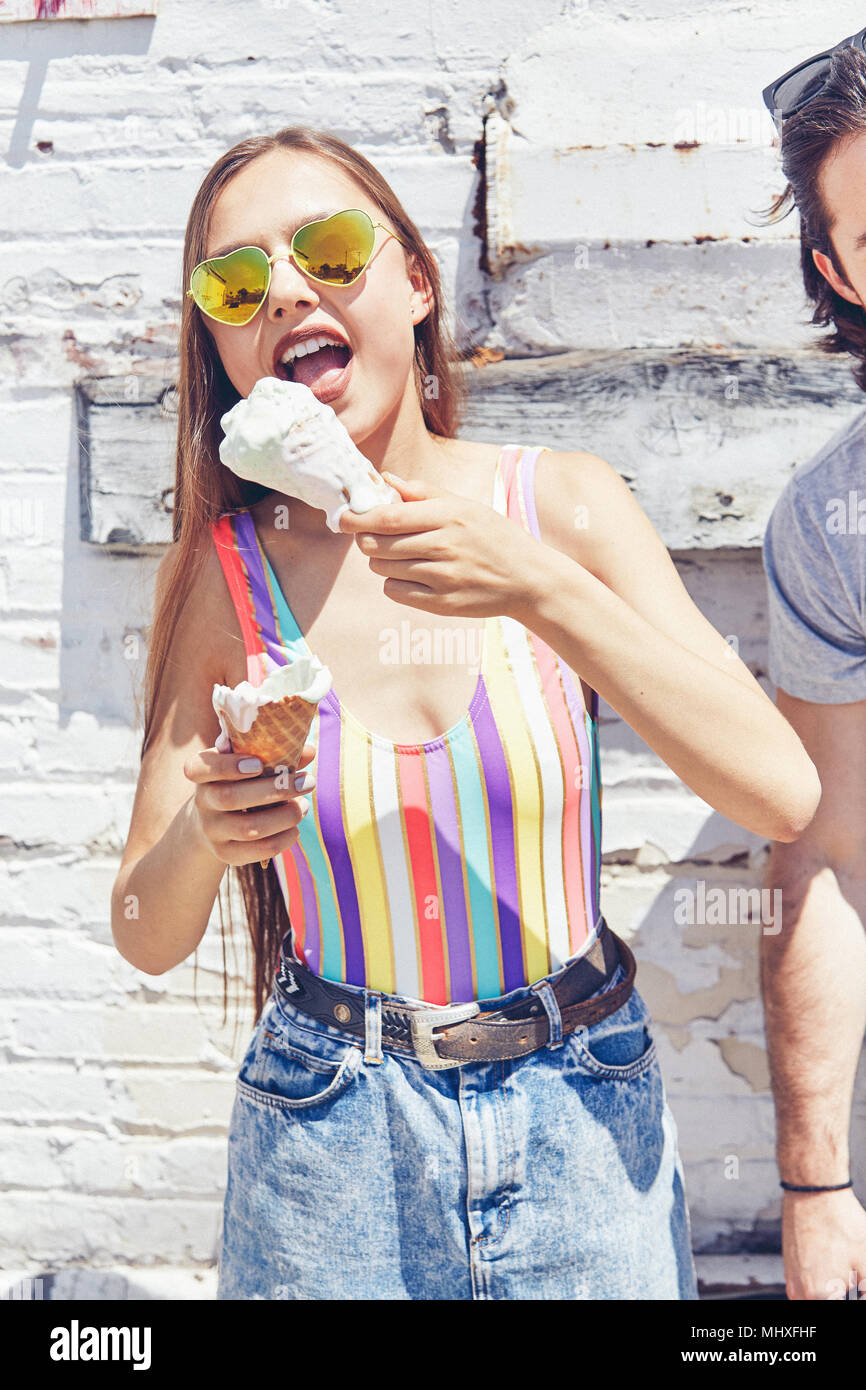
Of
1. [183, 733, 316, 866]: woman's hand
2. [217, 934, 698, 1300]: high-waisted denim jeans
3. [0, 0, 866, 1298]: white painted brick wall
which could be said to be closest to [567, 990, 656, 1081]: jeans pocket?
[217, 934, 698, 1300]: high-waisted denim jeans

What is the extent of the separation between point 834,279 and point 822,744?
0.89 metres

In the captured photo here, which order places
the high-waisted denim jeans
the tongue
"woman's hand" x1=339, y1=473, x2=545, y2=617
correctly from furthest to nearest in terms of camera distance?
1. the tongue
2. the high-waisted denim jeans
3. "woman's hand" x1=339, y1=473, x2=545, y2=617

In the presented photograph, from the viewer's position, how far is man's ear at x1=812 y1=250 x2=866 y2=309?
1.89 meters

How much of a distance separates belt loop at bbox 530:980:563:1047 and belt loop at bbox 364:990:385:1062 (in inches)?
8.3

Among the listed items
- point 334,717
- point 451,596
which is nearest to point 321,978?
point 334,717

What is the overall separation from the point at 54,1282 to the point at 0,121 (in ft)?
9.07

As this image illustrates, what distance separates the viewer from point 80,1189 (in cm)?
250

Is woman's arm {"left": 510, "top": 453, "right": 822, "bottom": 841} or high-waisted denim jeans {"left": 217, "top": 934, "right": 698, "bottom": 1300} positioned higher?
woman's arm {"left": 510, "top": 453, "right": 822, "bottom": 841}

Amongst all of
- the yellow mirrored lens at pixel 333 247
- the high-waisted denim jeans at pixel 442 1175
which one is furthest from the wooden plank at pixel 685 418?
the high-waisted denim jeans at pixel 442 1175

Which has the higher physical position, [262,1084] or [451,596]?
[451,596]

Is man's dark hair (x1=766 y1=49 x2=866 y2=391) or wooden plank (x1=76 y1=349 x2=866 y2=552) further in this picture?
wooden plank (x1=76 y1=349 x2=866 y2=552)

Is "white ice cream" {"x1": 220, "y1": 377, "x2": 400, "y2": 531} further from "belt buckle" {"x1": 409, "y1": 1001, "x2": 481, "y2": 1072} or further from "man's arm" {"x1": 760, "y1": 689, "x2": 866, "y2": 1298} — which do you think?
"man's arm" {"x1": 760, "y1": 689, "x2": 866, "y2": 1298}

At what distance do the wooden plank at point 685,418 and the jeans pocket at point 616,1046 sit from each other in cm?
110

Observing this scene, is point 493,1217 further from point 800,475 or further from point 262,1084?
point 800,475
